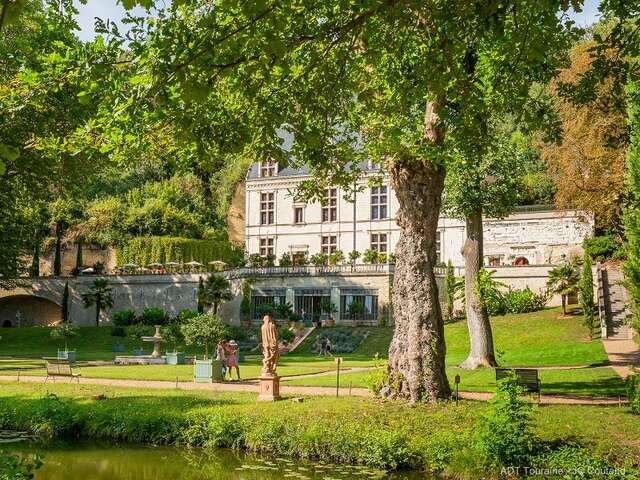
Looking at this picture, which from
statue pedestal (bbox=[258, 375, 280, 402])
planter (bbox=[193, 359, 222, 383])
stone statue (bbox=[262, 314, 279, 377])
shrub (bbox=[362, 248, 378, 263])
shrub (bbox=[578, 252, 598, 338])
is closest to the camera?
statue pedestal (bbox=[258, 375, 280, 402])

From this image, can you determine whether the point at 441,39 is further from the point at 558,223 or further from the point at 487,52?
the point at 558,223

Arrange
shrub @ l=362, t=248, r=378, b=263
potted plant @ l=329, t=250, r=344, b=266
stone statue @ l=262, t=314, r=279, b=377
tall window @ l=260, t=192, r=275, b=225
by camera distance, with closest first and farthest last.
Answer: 1. stone statue @ l=262, t=314, r=279, b=377
2. shrub @ l=362, t=248, r=378, b=263
3. potted plant @ l=329, t=250, r=344, b=266
4. tall window @ l=260, t=192, r=275, b=225

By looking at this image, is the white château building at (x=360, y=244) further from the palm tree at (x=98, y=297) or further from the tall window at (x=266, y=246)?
the palm tree at (x=98, y=297)

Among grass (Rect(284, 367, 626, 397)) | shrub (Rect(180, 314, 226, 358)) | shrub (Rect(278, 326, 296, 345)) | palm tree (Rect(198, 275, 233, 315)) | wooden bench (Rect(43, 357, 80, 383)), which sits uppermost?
palm tree (Rect(198, 275, 233, 315))

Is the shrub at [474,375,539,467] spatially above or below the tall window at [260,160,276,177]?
below

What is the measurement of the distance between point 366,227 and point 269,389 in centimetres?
3127

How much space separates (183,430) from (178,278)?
3525 centimetres

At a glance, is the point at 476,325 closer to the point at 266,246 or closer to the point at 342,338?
the point at 342,338

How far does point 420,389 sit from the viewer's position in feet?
48.2

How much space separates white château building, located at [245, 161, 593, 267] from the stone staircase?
578 cm

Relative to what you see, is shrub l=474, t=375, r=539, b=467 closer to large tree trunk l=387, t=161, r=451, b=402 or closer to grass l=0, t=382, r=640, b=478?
grass l=0, t=382, r=640, b=478

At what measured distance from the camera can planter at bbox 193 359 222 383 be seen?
2153 centimetres

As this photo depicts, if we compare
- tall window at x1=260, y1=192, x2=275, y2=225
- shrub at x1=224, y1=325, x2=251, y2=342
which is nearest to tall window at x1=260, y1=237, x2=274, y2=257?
tall window at x1=260, y1=192, x2=275, y2=225

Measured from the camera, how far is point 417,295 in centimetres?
1528
